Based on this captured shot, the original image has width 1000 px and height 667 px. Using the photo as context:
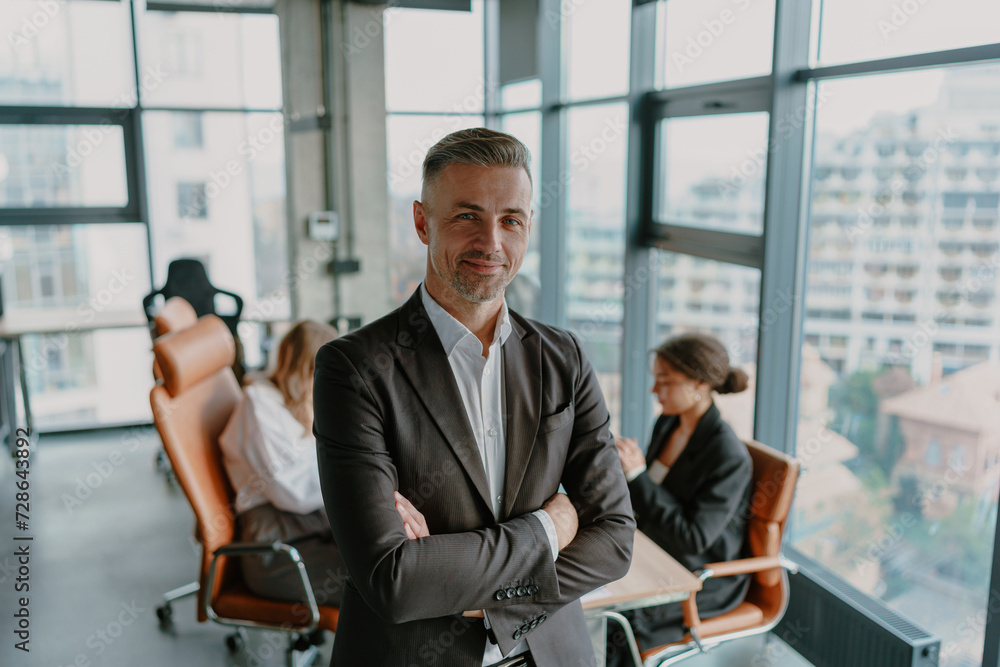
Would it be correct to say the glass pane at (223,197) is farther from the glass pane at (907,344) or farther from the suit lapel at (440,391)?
the suit lapel at (440,391)

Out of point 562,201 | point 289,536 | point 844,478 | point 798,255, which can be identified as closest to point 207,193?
point 562,201

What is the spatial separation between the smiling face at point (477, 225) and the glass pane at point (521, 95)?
410 cm

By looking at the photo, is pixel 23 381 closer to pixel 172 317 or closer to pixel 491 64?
pixel 172 317

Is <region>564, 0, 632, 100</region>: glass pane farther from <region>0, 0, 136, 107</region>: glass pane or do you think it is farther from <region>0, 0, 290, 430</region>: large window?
<region>0, 0, 136, 107</region>: glass pane

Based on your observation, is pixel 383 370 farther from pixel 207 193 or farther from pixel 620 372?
pixel 207 193

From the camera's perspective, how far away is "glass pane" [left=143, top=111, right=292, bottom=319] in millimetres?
5758

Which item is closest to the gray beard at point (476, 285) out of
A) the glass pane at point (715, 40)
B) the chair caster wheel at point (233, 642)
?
the glass pane at point (715, 40)

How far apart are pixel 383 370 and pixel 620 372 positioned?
3246 millimetres

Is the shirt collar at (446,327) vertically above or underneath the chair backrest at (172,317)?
above

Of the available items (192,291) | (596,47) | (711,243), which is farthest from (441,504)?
(192,291)

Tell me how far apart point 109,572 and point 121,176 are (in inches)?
122

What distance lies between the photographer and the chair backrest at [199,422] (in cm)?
244

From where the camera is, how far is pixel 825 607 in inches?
111

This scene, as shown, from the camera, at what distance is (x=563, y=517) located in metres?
1.39
